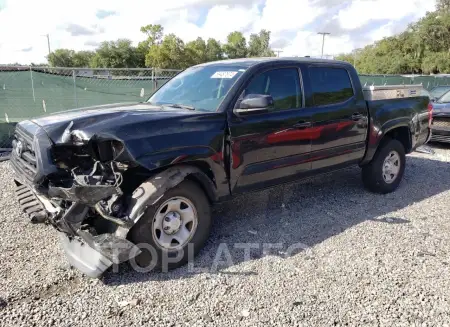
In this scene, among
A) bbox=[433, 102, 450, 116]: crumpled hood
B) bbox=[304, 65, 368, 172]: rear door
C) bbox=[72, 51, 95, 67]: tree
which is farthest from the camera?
bbox=[72, 51, 95, 67]: tree

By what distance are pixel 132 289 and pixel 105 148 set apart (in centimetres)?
119

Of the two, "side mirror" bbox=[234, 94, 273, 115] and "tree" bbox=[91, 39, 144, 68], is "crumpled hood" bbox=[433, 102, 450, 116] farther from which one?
"tree" bbox=[91, 39, 144, 68]

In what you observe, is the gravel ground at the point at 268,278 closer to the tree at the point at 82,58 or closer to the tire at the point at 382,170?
the tire at the point at 382,170

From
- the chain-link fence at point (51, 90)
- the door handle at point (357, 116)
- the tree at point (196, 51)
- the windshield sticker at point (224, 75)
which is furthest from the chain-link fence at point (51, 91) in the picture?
the tree at point (196, 51)

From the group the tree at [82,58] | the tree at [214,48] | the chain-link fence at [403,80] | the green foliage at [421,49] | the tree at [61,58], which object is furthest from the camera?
the tree at [214,48]

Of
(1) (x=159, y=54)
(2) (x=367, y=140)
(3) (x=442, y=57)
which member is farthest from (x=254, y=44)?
(2) (x=367, y=140)

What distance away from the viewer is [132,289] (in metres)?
3.06

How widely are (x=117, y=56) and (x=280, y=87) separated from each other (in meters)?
89.8

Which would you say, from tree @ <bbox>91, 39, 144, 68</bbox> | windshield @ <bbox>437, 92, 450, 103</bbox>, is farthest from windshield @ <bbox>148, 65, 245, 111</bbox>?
tree @ <bbox>91, 39, 144, 68</bbox>

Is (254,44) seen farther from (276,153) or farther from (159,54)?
(276,153)

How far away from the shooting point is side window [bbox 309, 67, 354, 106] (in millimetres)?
4516

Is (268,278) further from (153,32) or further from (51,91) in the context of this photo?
(153,32)

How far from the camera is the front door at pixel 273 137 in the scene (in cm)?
376

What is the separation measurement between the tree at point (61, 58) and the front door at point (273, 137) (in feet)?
322
